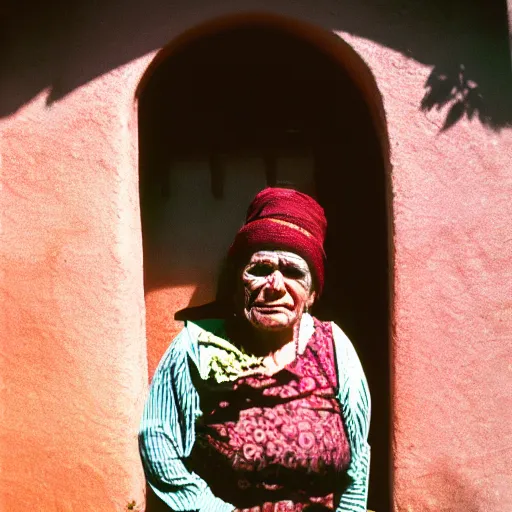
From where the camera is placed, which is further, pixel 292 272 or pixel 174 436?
pixel 292 272

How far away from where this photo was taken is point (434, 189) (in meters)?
2.88

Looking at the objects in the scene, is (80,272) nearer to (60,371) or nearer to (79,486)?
(60,371)

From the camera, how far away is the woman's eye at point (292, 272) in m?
2.43

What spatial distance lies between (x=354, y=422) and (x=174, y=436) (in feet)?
2.28

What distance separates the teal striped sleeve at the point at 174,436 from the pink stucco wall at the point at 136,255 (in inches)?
23.2

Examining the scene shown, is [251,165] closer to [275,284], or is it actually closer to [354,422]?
[275,284]

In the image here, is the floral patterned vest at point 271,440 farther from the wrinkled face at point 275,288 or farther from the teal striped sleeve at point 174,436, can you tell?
the wrinkled face at point 275,288

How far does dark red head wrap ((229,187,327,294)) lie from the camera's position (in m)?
2.41

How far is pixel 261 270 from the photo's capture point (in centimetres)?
244

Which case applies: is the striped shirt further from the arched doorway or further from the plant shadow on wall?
the plant shadow on wall

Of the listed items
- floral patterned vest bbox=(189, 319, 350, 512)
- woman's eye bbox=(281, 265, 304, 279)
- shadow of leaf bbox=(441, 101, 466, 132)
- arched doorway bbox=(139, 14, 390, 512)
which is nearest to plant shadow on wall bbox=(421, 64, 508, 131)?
shadow of leaf bbox=(441, 101, 466, 132)

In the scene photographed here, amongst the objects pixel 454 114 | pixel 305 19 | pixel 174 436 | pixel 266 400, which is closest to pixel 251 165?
pixel 305 19

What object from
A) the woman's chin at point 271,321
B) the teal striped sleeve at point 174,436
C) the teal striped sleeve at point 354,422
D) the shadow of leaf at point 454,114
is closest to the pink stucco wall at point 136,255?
the shadow of leaf at point 454,114

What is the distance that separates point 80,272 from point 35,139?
690 millimetres
